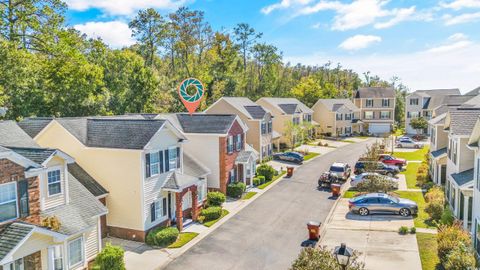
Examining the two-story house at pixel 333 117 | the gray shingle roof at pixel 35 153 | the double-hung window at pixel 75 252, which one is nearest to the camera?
the gray shingle roof at pixel 35 153

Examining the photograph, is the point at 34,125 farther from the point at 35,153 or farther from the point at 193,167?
the point at 193,167

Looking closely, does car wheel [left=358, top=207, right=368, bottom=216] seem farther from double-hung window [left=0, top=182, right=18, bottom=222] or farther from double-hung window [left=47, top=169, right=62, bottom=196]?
double-hung window [left=0, top=182, right=18, bottom=222]

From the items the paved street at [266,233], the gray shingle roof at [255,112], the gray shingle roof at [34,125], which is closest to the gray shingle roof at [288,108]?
the gray shingle roof at [255,112]

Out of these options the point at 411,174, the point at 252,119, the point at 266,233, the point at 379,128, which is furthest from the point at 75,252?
the point at 379,128

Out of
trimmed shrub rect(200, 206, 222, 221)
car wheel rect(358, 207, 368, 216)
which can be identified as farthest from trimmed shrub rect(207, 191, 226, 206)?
car wheel rect(358, 207, 368, 216)

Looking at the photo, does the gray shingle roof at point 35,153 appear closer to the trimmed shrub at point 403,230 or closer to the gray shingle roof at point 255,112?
the trimmed shrub at point 403,230
